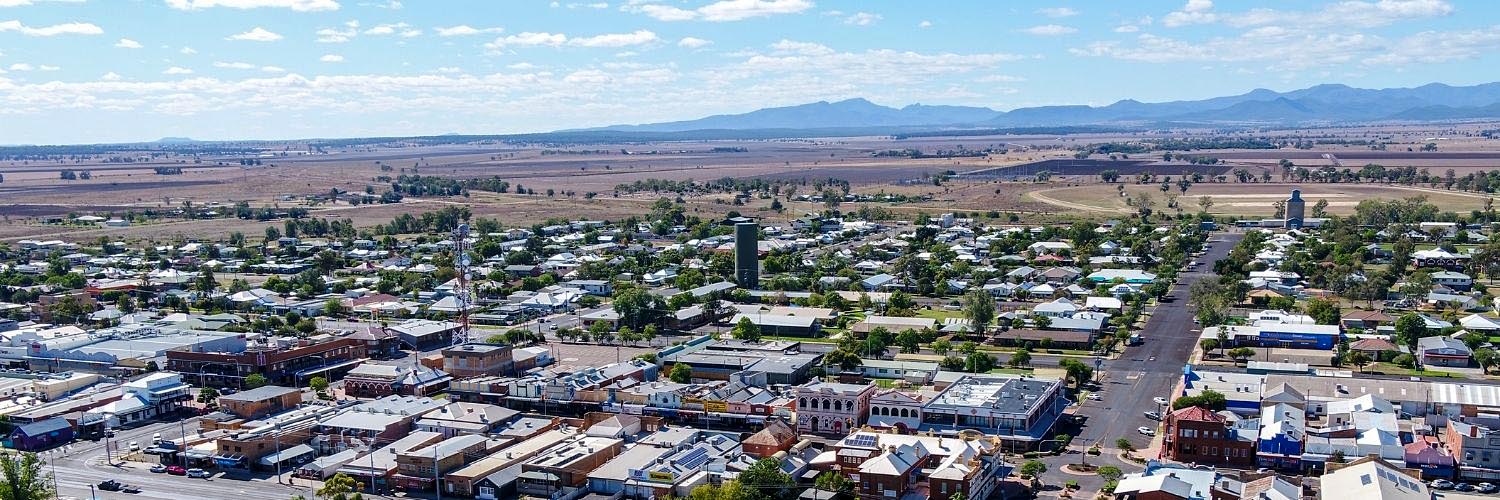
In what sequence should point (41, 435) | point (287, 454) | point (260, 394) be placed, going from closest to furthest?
1. point (287, 454)
2. point (41, 435)
3. point (260, 394)

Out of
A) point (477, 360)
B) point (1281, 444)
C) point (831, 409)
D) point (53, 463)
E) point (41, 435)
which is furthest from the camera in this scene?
point (477, 360)

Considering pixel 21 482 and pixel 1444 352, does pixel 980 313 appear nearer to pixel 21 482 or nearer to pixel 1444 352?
pixel 1444 352

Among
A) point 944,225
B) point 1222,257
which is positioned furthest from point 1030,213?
point 1222,257

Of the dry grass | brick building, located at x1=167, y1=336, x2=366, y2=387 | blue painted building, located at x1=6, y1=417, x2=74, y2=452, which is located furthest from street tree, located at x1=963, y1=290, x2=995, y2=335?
the dry grass

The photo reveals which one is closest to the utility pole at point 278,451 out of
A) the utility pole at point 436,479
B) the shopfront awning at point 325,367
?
the utility pole at point 436,479

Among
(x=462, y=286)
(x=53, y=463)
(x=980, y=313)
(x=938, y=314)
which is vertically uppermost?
(x=462, y=286)

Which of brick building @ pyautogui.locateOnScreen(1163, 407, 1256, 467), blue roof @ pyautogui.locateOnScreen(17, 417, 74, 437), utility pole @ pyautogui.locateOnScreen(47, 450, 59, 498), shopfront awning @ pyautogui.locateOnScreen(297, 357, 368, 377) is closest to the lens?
brick building @ pyautogui.locateOnScreen(1163, 407, 1256, 467)

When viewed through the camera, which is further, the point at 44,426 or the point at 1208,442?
the point at 44,426

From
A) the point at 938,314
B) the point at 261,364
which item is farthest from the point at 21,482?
the point at 938,314

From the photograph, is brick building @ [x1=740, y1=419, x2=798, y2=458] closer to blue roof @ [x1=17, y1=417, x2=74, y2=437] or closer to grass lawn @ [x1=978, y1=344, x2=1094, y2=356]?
grass lawn @ [x1=978, y1=344, x2=1094, y2=356]
